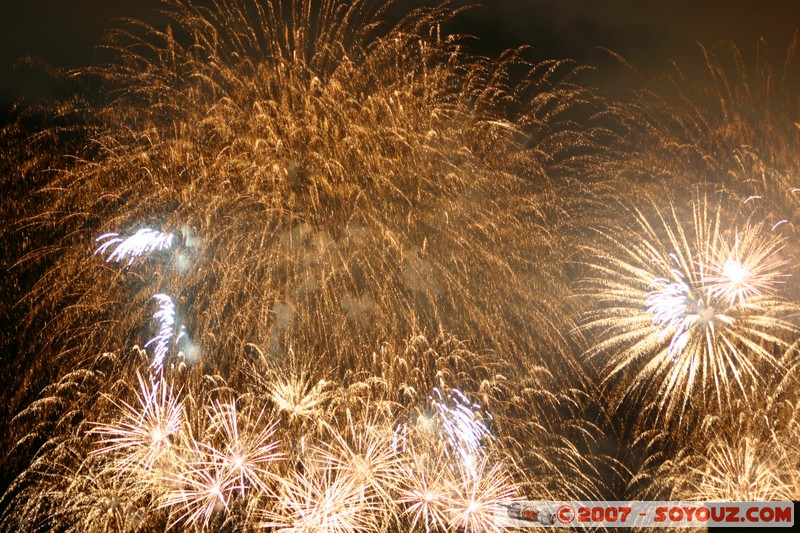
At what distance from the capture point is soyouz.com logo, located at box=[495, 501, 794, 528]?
14.4m

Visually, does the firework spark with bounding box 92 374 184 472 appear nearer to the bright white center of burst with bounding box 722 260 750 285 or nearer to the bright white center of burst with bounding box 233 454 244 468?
the bright white center of burst with bounding box 233 454 244 468

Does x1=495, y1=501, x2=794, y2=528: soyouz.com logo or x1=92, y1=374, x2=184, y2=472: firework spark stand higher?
x1=92, y1=374, x2=184, y2=472: firework spark

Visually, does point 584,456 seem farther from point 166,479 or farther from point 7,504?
point 7,504

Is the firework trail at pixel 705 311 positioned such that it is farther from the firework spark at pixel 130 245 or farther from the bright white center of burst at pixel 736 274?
the firework spark at pixel 130 245

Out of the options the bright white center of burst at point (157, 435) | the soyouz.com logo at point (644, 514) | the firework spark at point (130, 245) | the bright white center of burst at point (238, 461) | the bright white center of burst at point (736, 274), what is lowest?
the soyouz.com logo at point (644, 514)

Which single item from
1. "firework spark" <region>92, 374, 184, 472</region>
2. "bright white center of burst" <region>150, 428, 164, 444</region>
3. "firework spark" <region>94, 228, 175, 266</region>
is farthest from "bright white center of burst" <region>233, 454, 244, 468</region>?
"firework spark" <region>94, 228, 175, 266</region>

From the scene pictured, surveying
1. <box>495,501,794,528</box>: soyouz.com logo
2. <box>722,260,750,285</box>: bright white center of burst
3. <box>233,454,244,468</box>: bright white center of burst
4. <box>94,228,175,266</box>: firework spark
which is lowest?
<box>495,501,794,528</box>: soyouz.com logo

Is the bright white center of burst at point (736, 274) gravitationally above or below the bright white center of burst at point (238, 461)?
above

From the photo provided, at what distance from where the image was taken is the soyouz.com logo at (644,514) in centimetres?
1443

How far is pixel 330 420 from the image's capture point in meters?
14.9

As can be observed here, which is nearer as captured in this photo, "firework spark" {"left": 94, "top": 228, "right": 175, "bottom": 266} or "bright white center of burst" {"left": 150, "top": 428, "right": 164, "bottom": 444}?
"bright white center of burst" {"left": 150, "top": 428, "right": 164, "bottom": 444}

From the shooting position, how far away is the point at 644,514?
17297 mm

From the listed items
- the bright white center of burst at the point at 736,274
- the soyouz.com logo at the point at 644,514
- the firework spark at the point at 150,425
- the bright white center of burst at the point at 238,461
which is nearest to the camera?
the bright white center of burst at the point at 736,274

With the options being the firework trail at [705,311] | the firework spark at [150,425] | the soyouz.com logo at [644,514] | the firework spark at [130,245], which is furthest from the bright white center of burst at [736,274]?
the firework spark at [130,245]
